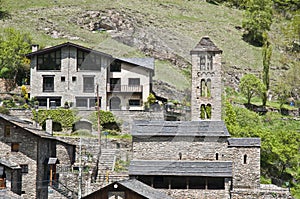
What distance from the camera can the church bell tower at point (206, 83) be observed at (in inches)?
1400

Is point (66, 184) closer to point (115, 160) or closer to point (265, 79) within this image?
point (115, 160)

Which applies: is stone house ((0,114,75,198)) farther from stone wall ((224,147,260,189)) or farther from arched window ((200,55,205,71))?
arched window ((200,55,205,71))

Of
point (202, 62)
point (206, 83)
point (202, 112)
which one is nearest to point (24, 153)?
point (202, 112)

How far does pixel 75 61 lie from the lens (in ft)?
139

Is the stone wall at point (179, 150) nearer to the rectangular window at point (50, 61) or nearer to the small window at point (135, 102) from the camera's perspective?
the small window at point (135, 102)

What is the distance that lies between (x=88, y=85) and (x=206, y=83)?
33.2ft

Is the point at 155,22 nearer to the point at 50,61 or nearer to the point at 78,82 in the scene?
the point at 50,61

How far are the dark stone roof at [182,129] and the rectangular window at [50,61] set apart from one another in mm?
12970

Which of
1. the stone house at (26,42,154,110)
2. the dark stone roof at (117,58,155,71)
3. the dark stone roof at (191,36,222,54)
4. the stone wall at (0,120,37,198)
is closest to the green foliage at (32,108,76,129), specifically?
the stone house at (26,42,154,110)

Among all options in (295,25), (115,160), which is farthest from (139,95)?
(295,25)

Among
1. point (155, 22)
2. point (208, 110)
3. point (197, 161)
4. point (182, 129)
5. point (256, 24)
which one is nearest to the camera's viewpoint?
point (197, 161)

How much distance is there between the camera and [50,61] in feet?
141

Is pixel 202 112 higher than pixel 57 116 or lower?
higher

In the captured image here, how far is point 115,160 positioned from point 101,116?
6.77 metres
